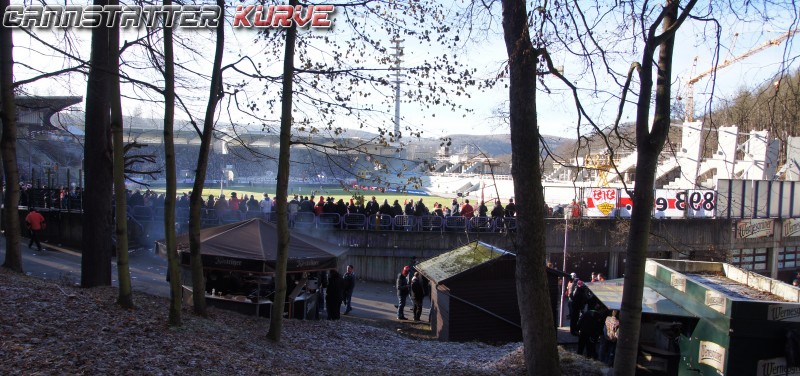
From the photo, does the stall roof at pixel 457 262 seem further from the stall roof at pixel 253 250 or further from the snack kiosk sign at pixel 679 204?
the snack kiosk sign at pixel 679 204

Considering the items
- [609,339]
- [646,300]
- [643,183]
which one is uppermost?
[643,183]

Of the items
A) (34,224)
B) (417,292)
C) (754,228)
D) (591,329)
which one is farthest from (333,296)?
(754,228)

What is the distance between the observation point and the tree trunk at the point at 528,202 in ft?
24.4

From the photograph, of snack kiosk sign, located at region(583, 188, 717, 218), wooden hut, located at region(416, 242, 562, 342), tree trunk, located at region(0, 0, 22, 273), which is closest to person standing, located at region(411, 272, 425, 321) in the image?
wooden hut, located at region(416, 242, 562, 342)

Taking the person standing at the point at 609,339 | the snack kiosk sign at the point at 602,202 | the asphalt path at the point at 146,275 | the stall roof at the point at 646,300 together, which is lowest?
the asphalt path at the point at 146,275

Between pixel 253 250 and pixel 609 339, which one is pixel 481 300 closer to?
pixel 609 339

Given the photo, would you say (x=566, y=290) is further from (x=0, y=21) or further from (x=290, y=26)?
(x=0, y=21)

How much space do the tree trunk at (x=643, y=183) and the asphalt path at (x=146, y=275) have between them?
9429 mm

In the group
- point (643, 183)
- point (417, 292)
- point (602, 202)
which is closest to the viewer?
point (643, 183)

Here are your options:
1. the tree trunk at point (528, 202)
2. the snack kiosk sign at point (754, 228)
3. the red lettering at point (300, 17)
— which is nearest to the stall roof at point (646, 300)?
the tree trunk at point (528, 202)

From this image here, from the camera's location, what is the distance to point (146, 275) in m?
17.6

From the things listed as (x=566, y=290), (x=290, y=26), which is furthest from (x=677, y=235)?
(x=290, y=26)

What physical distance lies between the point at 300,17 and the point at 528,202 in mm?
4343

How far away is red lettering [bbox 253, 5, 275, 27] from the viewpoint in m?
9.12
